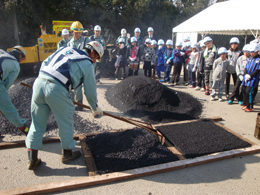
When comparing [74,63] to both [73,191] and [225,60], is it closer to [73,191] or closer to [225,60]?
[73,191]

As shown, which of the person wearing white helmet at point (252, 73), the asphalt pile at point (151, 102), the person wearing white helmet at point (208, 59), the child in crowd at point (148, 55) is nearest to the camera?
the asphalt pile at point (151, 102)

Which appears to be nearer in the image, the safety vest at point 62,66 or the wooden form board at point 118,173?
the wooden form board at point 118,173

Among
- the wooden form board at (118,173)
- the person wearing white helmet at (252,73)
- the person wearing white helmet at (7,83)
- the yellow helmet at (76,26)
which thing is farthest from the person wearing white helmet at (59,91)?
the person wearing white helmet at (252,73)

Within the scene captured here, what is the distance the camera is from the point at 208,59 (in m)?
7.05

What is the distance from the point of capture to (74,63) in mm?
2832

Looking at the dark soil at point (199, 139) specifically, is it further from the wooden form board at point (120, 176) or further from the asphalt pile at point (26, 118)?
the asphalt pile at point (26, 118)

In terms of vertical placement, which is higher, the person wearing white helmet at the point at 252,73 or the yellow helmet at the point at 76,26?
the yellow helmet at the point at 76,26

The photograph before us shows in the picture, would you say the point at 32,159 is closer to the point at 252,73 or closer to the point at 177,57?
the point at 252,73

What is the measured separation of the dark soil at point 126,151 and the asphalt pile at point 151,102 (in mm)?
1242

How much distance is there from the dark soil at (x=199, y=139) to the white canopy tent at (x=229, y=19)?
6.74 meters

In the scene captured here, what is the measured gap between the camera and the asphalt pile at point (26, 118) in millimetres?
4309

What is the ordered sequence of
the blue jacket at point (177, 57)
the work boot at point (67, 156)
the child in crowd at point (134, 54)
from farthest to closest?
the child in crowd at point (134, 54), the blue jacket at point (177, 57), the work boot at point (67, 156)

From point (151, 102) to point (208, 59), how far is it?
9.62 ft

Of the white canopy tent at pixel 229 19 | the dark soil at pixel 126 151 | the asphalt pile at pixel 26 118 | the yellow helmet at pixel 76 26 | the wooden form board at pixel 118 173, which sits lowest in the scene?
the wooden form board at pixel 118 173
